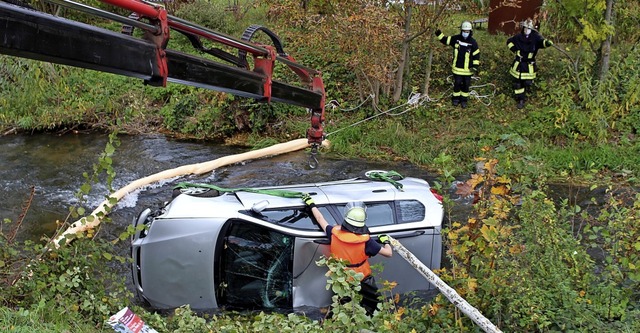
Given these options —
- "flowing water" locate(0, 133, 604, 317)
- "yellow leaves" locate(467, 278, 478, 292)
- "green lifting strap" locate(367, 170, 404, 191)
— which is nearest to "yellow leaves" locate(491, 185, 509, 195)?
"yellow leaves" locate(467, 278, 478, 292)

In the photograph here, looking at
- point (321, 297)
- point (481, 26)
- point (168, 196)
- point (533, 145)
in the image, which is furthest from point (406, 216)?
point (481, 26)

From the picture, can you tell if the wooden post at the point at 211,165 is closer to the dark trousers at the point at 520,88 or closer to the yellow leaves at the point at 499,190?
the dark trousers at the point at 520,88

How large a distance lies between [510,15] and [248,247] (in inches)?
445

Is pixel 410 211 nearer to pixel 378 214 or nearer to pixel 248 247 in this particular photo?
pixel 378 214

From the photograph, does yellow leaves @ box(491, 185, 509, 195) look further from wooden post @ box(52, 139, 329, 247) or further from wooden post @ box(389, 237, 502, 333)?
wooden post @ box(52, 139, 329, 247)

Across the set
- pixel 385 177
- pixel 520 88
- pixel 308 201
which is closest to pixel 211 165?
pixel 385 177

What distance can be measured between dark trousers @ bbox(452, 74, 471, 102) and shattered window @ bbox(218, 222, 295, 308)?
25.0 ft

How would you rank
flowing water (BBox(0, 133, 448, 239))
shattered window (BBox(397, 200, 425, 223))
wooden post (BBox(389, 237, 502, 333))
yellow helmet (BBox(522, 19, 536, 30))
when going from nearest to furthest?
wooden post (BBox(389, 237, 502, 333)), shattered window (BBox(397, 200, 425, 223)), flowing water (BBox(0, 133, 448, 239)), yellow helmet (BBox(522, 19, 536, 30))

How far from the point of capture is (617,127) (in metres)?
11.5

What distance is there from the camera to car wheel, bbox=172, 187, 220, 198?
606 cm

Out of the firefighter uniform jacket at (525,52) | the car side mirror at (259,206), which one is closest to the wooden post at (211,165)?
the car side mirror at (259,206)

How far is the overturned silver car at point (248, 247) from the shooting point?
18.4ft

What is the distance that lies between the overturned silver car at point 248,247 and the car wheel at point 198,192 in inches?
0.4

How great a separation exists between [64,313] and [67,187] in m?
5.81
